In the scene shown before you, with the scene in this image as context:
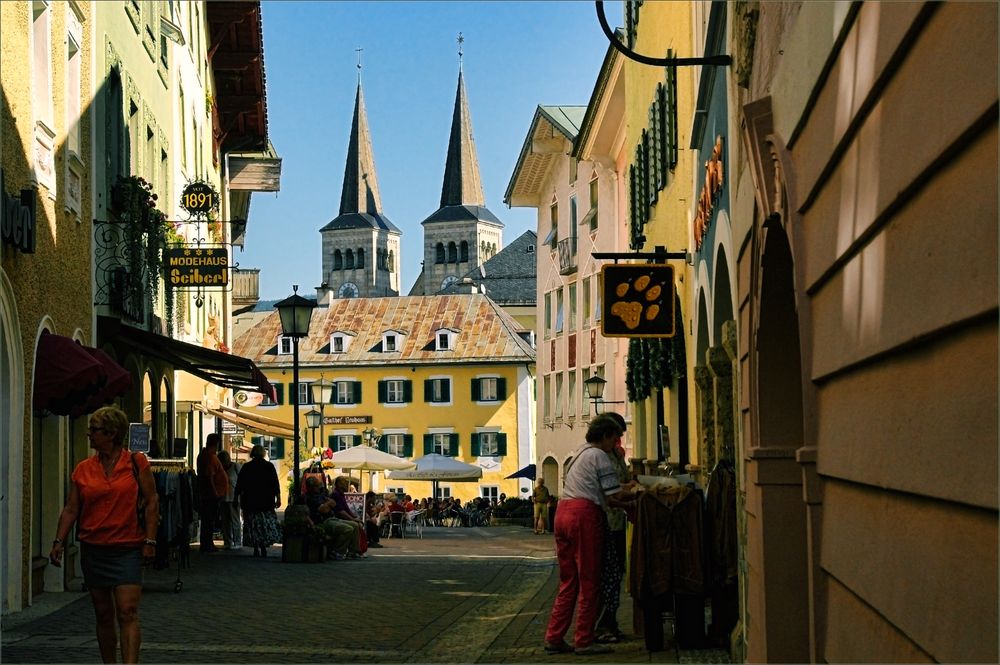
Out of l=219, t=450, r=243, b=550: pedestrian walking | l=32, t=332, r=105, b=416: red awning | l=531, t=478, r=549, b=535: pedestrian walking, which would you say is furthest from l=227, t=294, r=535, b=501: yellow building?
l=32, t=332, r=105, b=416: red awning

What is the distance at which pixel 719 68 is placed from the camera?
414 inches

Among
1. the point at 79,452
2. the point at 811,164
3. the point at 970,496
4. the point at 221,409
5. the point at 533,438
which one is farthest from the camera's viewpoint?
the point at 533,438

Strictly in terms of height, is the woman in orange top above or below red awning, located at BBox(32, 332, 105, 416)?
below

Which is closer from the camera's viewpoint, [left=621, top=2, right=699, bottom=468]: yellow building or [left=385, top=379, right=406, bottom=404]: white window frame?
[left=621, top=2, right=699, bottom=468]: yellow building

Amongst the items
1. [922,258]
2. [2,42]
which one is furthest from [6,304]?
[922,258]

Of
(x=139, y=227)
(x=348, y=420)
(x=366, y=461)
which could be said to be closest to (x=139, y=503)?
(x=139, y=227)

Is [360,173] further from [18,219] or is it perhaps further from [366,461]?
[18,219]

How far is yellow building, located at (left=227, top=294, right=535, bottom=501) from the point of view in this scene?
80875 mm

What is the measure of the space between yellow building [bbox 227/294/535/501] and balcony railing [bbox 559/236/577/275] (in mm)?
26416

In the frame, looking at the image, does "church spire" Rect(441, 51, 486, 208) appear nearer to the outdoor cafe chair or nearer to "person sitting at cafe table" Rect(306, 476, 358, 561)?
the outdoor cafe chair

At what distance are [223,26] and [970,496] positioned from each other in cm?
3418

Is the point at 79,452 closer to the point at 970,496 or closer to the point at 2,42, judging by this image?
the point at 2,42

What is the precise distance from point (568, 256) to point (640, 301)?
38784mm

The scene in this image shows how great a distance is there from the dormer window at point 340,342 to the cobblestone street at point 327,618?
215ft
